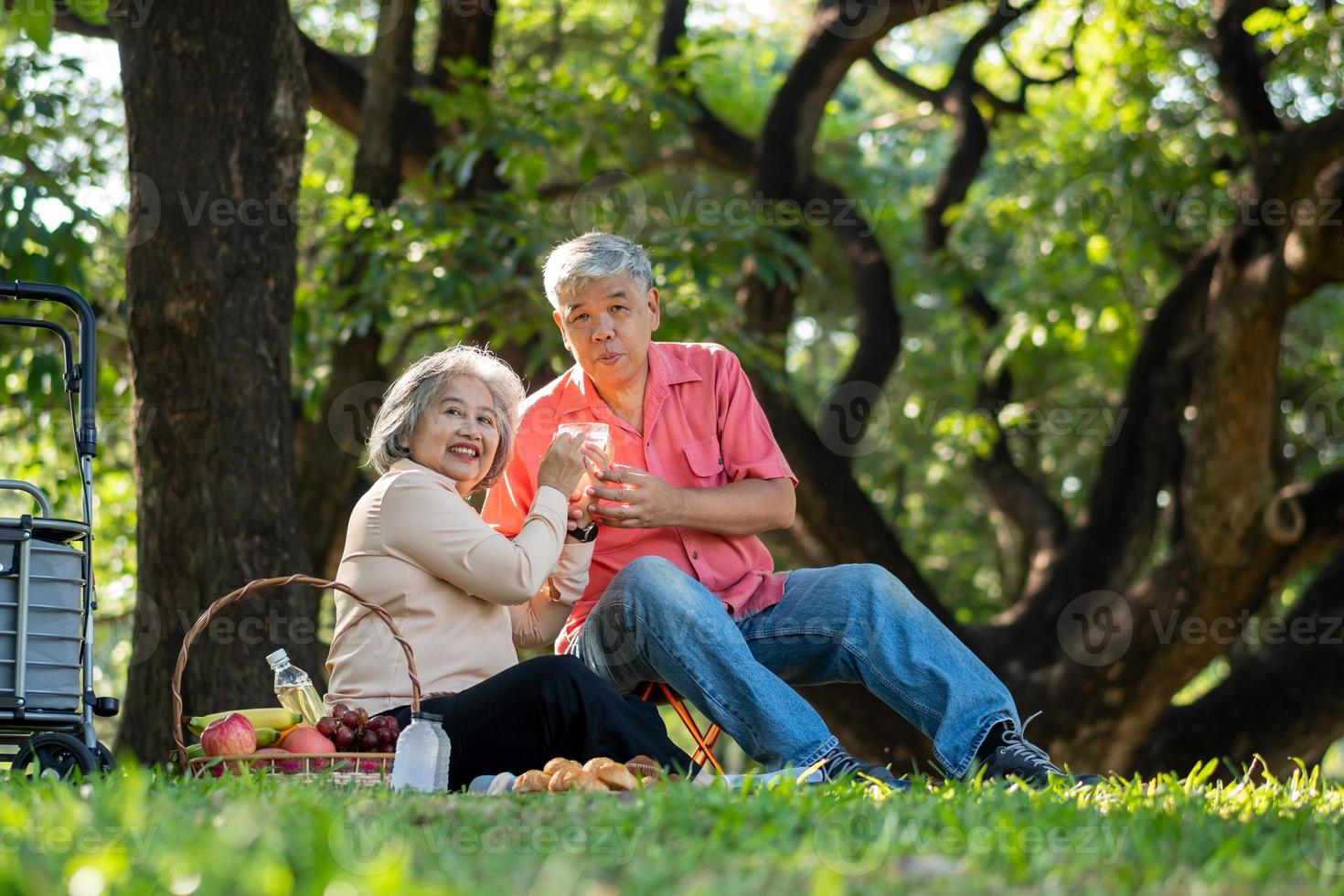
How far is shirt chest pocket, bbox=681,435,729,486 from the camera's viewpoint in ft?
14.8

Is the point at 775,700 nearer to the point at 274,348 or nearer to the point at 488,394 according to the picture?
the point at 488,394

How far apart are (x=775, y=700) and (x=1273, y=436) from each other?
224 inches

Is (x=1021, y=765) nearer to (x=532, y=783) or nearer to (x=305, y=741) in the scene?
(x=532, y=783)

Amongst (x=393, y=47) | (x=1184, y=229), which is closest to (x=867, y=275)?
(x=1184, y=229)

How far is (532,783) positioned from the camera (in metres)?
3.30

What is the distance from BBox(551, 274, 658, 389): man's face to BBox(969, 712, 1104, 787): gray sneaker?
1501 millimetres

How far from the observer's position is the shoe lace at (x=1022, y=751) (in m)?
3.66

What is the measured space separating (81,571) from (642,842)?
2.25 meters

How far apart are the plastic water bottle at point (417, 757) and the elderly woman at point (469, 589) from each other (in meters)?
0.23

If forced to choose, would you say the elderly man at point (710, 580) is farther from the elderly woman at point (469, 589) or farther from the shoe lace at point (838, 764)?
the elderly woman at point (469, 589)
